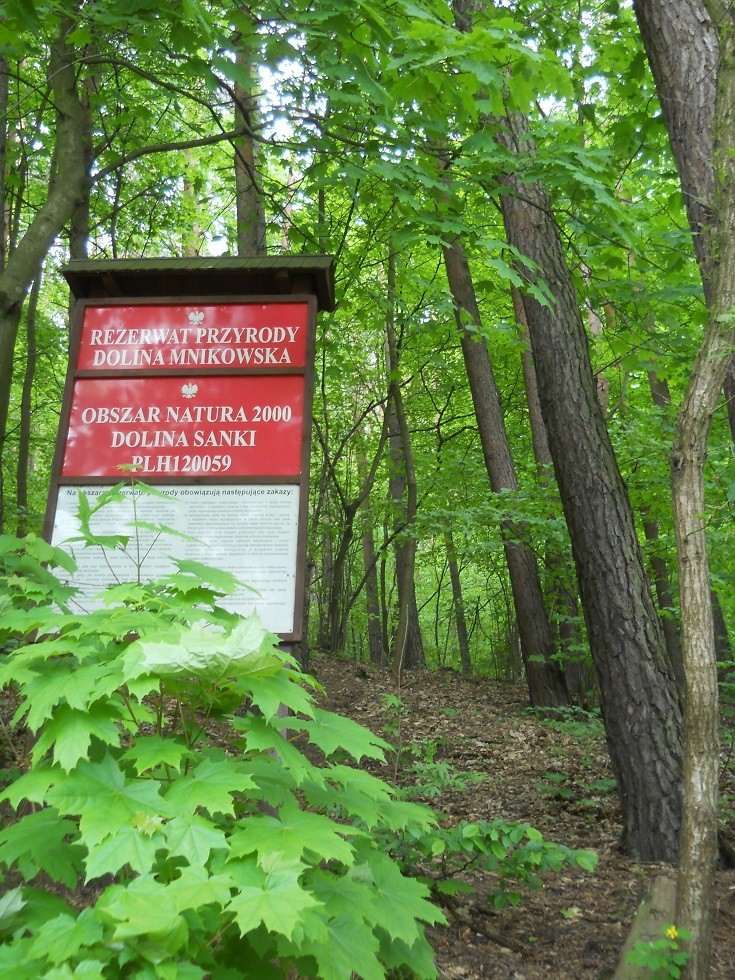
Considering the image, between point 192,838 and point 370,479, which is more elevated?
point 370,479

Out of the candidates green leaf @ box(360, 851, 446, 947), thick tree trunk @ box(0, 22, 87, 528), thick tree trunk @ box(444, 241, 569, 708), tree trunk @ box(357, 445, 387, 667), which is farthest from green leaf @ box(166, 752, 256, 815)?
tree trunk @ box(357, 445, 387, 667)

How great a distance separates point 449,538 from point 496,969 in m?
8.87

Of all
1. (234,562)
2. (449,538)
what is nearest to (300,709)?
(234,562)

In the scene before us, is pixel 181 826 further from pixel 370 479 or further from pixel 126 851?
pixel 370 479

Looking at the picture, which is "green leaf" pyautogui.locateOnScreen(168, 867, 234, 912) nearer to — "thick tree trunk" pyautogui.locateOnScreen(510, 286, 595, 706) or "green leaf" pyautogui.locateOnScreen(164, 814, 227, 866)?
"green leaf" pyautogui.locateOnScreen(164, 814, 227, 866)

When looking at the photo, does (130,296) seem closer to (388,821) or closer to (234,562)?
(234,562)

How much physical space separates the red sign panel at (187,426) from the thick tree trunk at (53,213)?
67 cm

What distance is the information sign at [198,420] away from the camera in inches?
153

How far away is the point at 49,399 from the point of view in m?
14.8

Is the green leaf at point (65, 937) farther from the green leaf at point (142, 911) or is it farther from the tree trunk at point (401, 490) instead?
the tree trunk at point (401, 490)

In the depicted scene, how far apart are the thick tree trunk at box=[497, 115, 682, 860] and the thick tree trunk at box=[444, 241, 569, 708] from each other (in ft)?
10.4

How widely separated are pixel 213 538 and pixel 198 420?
689 millimetres

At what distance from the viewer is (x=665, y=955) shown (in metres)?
3.06

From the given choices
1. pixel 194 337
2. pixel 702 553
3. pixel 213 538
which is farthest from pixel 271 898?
pixel 194 337
